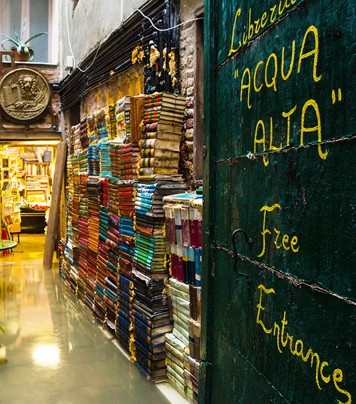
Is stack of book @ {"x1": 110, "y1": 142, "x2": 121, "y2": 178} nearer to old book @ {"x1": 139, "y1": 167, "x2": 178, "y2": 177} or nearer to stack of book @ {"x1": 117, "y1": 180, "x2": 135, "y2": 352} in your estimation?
stack of book @ {"x1": 117, "y1": 180, "x2": 135, "y2": 352}

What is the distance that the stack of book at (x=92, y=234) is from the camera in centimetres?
598

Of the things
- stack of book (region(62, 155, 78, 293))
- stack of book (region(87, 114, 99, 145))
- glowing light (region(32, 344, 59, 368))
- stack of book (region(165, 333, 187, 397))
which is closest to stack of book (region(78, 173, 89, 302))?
stack of book (region(62, 155, 78, 293))

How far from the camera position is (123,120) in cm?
472

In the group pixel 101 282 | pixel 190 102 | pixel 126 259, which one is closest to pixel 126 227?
pixel 126 259

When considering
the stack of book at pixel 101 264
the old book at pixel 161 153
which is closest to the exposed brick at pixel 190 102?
the old book at pixel 161 153

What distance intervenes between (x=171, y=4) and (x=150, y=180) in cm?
158

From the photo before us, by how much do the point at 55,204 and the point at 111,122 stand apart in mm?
4398

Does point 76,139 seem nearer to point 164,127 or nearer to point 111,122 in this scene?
point 111,122

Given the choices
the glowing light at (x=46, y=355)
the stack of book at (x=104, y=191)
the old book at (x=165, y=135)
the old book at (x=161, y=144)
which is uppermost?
the old book at (x=165, y=135)

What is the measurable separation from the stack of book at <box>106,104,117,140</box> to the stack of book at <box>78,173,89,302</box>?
1234 millimetres

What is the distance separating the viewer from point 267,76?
1.63 metres

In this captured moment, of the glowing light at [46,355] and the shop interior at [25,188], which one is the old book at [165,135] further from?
the shop interior at [25,188]

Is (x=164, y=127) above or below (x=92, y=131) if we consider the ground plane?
below

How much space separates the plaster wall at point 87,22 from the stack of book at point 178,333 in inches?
120
